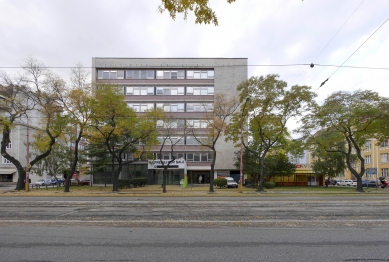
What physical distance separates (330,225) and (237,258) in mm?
4713

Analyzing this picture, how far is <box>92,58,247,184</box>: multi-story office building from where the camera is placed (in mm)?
50969

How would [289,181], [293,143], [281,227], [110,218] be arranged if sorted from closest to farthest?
[281,227]
[110,218]
[293,143]
[289,181]

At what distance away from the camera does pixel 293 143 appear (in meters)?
31.6

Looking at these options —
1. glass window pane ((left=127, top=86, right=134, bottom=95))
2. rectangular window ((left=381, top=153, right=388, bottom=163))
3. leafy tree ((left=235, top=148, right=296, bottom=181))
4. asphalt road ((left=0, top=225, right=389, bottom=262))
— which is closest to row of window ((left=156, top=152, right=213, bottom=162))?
leafy tree ((left=235, top=148, right=296, bottom=181))

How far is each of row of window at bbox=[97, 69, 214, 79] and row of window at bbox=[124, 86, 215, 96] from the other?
182 cm

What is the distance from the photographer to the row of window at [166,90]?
51.1 metres

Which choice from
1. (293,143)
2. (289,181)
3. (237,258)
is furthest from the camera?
(289,181)

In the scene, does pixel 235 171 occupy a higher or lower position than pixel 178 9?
lower

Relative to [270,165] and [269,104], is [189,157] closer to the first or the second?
[270,165]

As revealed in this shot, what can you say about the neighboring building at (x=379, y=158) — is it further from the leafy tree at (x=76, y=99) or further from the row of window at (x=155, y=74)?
the leafy tree at (x=76, y=99)

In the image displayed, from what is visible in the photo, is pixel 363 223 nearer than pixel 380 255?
Result: No

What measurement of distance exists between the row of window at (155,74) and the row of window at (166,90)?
1821 mm

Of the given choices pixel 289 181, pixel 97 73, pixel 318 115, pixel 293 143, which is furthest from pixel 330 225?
pixel 97 73

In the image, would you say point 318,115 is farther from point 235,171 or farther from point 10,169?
point 10,169
